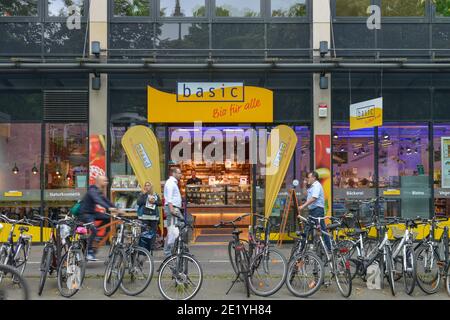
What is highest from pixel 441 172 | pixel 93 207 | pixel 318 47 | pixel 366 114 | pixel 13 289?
pixel 318 47

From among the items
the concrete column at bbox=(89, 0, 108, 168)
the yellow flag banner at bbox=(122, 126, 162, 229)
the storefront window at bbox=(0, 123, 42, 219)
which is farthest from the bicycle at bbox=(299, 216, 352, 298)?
the storefront window at bbox=(0, 123, 42, 219)

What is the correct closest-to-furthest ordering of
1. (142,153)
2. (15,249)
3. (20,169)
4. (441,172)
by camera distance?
1. (15,249)
2. (142,153)
3. (20,169)
4. (441,172)

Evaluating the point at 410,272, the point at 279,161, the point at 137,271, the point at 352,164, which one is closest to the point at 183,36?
the point at 279,161

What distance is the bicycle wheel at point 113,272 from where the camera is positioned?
302 inches

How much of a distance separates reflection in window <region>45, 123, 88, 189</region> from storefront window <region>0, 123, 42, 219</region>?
0.30m

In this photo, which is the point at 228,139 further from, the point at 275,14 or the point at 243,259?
the point at 243,259

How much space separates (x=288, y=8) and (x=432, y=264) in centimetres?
821

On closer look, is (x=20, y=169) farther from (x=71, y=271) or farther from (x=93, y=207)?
(x=71, y=271)

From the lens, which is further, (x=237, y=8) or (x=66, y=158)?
(x=237, y=8)

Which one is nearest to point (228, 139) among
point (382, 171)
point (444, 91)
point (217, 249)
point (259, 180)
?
point (259, 180)

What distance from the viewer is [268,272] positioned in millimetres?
Answer: 7980

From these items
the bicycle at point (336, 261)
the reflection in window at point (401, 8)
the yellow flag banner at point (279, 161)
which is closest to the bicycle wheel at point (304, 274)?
the bicycle at point (336, 261)

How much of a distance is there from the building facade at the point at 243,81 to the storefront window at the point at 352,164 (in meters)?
0.03

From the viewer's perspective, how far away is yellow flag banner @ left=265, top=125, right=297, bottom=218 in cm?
1343
